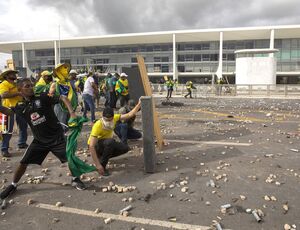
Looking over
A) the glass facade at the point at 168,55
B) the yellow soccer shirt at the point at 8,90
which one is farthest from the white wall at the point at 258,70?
the yellow soccer shirt at the point at 8,90

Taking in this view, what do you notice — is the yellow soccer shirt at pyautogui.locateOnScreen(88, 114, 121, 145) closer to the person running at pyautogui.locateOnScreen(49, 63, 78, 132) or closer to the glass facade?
the person running at pyautogui.locateOnScreen(49, 63, 78, 132)

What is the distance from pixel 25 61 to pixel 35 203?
74.6 meters

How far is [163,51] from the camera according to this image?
68.6 m

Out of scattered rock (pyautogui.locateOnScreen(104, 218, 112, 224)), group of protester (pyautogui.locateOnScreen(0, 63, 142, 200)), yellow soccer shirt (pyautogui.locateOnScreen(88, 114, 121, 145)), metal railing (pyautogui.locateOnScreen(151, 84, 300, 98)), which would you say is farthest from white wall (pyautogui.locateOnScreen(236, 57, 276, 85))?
scattered rock (pyautogui.locateOnScreen(104, 218, 112, 224))

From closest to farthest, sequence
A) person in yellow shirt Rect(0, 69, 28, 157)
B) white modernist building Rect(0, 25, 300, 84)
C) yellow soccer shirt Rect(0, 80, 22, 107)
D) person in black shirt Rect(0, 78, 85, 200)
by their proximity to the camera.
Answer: person in black shirt Rect(0, 78, 85, 200), person in yellow shirt Rect(0, 69, 28, 157), yellow soccer shirt Rect(0, 80, 22, 107), white modernist building Rect(0, 25, 300, 84)

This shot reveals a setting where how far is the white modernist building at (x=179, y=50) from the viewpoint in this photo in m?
59.6

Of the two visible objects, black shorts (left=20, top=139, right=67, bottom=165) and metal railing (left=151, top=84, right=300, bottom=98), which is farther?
metal railing (left=151, top=84, right=300, bottom=98)

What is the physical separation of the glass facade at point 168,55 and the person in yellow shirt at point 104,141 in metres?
54.3

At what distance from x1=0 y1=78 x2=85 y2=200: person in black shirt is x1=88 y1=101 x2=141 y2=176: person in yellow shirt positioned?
0.59m

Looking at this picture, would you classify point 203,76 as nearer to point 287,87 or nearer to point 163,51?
point 163,51

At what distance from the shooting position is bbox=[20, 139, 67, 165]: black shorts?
477cm

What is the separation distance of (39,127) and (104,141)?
1227 mm

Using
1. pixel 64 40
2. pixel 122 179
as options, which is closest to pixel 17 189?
pixel 122 179

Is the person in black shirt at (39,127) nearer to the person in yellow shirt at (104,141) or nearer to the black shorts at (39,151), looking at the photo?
the black shorts at (39,151)
